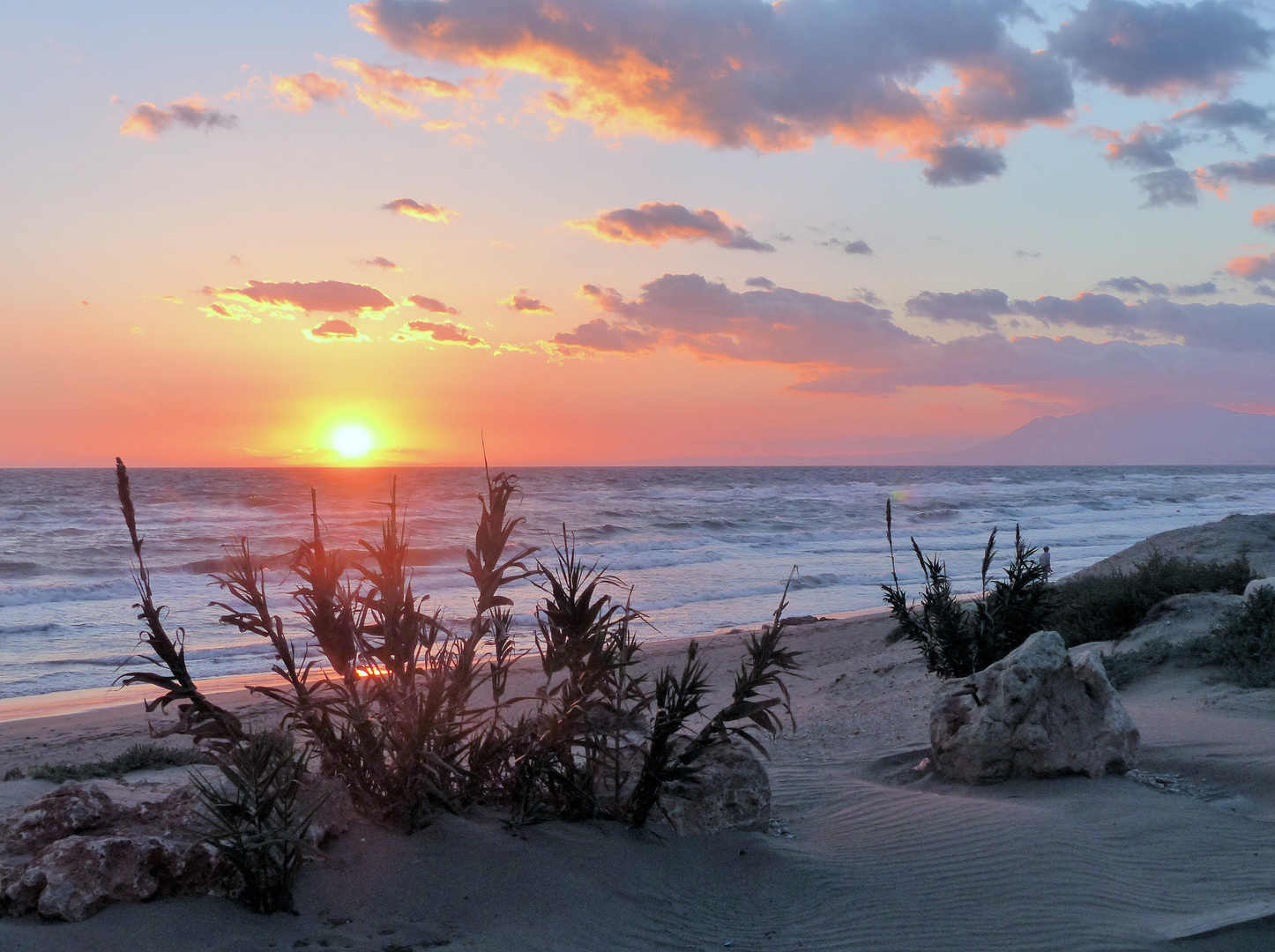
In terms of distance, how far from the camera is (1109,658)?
9.55 m

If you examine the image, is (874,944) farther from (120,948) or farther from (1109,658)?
(1109,658)

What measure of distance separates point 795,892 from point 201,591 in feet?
66.7

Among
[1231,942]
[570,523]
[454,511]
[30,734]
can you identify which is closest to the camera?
[1231,942]

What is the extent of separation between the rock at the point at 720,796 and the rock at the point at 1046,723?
6.20 ft

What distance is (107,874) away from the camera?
3480 millimetres

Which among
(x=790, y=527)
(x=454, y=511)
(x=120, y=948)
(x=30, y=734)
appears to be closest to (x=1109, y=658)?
(x=120, y=948)

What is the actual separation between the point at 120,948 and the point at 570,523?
121 feet

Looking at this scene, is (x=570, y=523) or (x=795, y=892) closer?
(x=795, y=892)

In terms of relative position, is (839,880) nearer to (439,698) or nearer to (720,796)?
(720,796)

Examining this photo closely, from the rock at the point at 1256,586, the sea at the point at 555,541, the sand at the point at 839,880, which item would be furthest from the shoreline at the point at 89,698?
the rock at the point at 1256,586

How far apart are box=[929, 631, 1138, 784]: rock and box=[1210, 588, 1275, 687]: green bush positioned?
272cm

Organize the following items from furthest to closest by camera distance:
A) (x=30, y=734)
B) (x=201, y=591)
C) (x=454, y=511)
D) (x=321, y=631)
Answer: (x=454, y=511)
(x=201, y=591)
(x=30, y=734)
(x=321, y=631)

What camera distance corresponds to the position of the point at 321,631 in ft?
14.5

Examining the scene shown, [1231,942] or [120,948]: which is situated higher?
[120,948]
